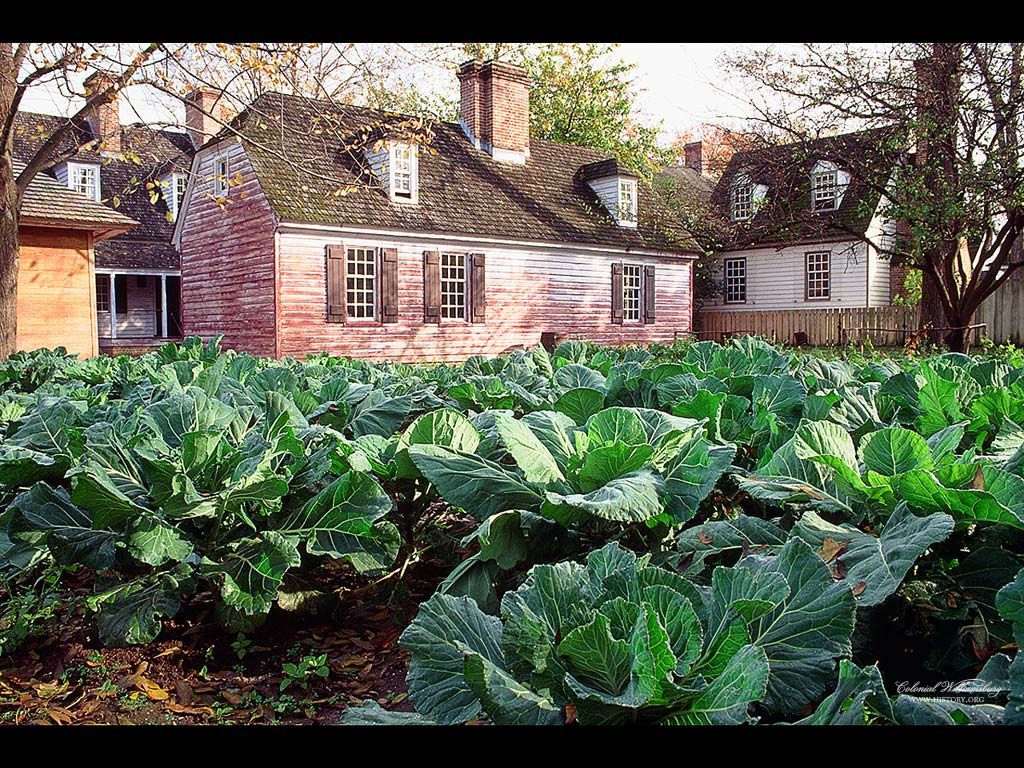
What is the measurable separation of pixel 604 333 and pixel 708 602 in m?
27.0

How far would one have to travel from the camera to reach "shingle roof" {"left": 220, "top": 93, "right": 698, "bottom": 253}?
21984mm

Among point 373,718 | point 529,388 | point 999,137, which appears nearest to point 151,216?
point 999,137

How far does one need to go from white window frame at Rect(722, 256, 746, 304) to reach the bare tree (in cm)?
1505

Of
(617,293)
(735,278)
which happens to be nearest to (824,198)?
(735,278)

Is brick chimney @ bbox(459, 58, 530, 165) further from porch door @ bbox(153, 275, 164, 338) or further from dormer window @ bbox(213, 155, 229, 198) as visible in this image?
porch door @ bbox(153, 275, 164, 338)

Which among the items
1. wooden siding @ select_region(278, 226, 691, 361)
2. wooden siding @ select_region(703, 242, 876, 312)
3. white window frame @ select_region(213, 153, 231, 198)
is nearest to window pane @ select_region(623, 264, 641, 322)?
wooden siding @ select_region(278, 226, 691, 361)

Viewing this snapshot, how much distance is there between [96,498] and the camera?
2236mm

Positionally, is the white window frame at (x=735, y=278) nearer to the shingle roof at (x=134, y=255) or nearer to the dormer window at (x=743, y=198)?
the dormer window at (x=743, y=198)

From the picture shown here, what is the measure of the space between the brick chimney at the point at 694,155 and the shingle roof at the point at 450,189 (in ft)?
59.8

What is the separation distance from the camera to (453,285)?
2500cm

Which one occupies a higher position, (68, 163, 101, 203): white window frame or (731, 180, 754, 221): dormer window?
(68, 163, 101, 203): white window frame

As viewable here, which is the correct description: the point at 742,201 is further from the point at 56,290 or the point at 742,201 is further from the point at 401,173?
the point at 56,290

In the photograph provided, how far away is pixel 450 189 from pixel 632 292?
743 cm
